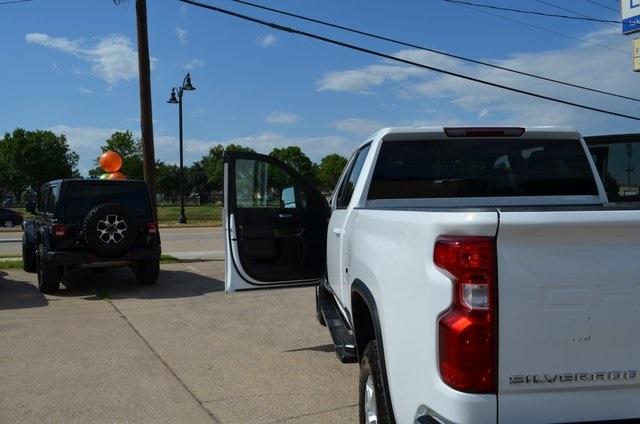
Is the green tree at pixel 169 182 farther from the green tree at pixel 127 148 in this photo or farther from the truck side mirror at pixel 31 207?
the truck side mirror at pixel 31 207

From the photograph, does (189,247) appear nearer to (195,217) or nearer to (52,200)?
(52,200)

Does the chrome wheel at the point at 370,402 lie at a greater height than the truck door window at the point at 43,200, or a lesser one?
lesser

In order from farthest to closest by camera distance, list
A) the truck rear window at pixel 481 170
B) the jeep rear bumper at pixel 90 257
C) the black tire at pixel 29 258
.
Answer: the black tire at pixel 29 258 → the jeep rear bumper at pixel 90 257 → the truck rear window at pixel 481 170

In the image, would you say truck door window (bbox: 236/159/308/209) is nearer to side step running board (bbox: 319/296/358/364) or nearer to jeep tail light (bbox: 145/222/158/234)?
side step running board (bbox: 319/296/358/364)

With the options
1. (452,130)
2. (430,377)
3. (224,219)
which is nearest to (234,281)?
(224,219)

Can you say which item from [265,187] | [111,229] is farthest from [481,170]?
[111,229]

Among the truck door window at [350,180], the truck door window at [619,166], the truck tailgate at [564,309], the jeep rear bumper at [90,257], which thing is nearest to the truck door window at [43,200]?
the jeep rear bumper at [90,257]

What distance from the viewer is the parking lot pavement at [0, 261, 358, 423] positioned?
15.4 feet

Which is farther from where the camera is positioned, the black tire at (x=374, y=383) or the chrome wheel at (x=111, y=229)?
the chrome wheel at (x=111, y=229)

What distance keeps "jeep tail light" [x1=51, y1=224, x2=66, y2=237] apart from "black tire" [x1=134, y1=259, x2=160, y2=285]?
1379 millimetres

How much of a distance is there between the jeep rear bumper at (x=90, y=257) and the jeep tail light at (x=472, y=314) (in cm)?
834

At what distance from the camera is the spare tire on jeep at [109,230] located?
9477mm

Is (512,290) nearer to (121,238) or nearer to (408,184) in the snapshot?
(408,184)

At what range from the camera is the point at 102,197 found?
1010 centimetres
